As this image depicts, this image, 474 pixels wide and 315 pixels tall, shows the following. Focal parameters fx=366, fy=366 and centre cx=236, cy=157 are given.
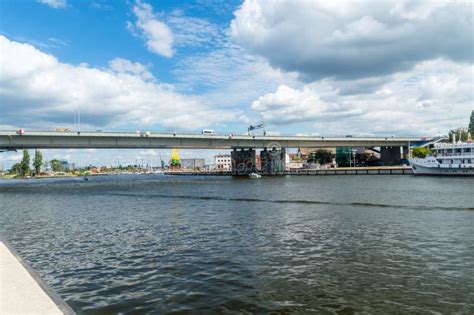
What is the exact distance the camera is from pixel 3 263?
14.3 m

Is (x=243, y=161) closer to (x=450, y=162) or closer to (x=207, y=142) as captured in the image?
(x=207, y=142)

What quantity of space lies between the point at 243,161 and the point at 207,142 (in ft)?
161

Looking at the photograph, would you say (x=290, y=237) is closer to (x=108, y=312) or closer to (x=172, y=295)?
(x=172, y=295)

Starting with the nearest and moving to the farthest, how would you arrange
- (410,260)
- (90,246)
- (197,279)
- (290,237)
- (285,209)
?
(197,279), (410,260), (90,246), (290,237), (285,209)

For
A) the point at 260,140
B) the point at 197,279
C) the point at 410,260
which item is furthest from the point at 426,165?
the point at 197,279

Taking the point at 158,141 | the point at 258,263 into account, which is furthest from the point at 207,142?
the point at 258,263

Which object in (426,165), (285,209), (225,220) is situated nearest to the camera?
(225,220)

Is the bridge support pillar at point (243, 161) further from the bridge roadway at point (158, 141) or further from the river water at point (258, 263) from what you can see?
the river water at point (258, 263)

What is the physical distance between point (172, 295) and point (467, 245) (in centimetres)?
1794

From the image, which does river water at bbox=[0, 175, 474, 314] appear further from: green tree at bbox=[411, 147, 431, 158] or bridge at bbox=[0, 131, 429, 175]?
green tree at bbox=[411, 147, 431, 158]

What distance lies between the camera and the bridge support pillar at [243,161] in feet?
587

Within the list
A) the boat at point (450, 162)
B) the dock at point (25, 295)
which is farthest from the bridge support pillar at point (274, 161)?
the dock at point (25, 295)

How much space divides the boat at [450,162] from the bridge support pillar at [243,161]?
75.2 m

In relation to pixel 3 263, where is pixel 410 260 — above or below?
below
